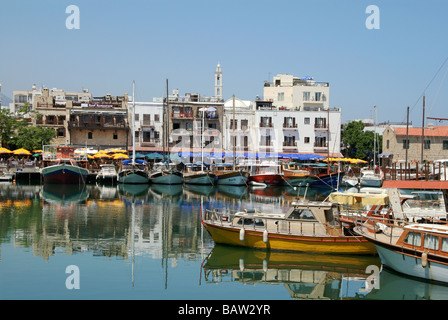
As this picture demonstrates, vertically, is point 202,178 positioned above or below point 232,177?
below

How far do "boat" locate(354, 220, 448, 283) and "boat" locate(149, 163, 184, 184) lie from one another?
37479 mm

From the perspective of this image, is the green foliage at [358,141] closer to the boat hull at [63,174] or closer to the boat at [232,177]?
the boat at [232,177]

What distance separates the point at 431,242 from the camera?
17.9m

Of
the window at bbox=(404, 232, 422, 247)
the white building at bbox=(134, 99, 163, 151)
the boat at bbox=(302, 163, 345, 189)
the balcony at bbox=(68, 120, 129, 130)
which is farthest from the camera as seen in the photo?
the white building at bbox=(134, 99, 163, 151)

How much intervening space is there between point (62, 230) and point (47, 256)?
19.1ft

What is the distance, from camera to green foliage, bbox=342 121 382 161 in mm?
77750

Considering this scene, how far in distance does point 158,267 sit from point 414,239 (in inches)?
392

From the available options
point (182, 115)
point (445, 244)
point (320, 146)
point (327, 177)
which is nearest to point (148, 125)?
point (182, 115)

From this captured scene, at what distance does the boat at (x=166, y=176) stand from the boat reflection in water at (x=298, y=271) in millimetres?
32707

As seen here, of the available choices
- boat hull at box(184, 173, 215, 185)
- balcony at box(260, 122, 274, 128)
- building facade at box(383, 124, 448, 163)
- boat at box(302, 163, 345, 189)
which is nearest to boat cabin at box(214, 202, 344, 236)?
boat at box(302, 163, 345, 189)

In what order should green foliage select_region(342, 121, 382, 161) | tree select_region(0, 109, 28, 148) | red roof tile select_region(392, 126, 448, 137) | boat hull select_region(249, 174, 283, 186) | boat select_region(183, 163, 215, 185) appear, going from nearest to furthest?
boat select_region(183, 163, 215, 185), boat hull select_region(249, 174, 283, 186), red roof tile select_region(392, 126, 448, 137), tree select_region(0, 109, 28, 148), green foliage select_region(342, 121, 382, 161)

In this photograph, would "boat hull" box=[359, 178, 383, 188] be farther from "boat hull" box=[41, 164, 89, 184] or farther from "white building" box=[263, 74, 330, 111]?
"boat hull" box=[41, 164, 89, 184]

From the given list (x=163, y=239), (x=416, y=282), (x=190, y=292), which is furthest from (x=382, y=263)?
(x=163, y=239)

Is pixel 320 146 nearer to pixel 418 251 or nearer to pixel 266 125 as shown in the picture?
pixel 266 125
